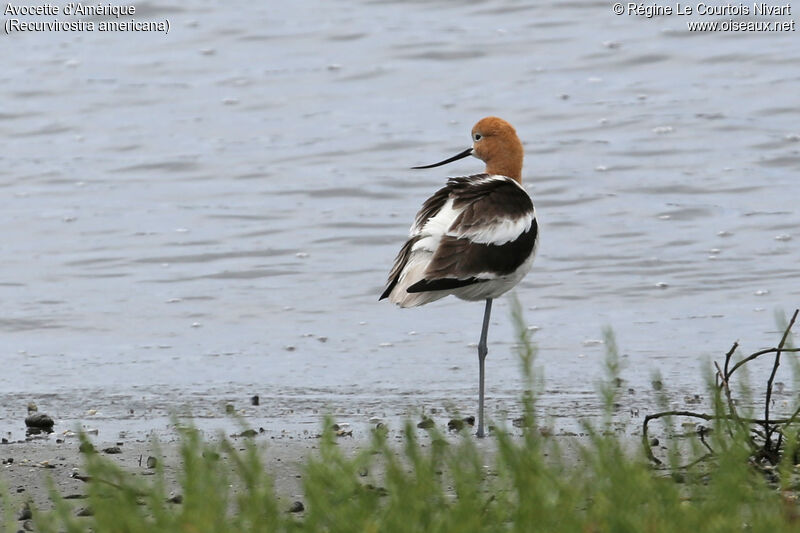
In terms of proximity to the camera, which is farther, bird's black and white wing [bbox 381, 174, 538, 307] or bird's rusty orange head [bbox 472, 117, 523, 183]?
bird's rusty orange head [bbox 472, 117, 523, 183]

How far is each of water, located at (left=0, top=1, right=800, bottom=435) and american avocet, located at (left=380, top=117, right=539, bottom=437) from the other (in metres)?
0.60

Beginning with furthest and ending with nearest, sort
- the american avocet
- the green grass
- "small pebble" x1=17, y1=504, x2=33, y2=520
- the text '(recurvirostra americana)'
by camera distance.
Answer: the text '(recurvirostra americana)'
the american avocet
"small pebble" x1=17, y1=504, x2=33, y2=520
the green grass

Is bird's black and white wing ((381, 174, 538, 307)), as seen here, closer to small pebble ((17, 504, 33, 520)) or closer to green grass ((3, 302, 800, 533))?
small pebble ((17, 504, 33, 520))

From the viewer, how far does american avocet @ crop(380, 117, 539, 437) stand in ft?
20.4

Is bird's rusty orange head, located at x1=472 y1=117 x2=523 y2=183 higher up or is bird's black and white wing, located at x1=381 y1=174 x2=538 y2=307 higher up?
bird's rusty orange head, located at x1=472 y1=117 x2=523 y2=183

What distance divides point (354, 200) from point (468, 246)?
19.4 ft

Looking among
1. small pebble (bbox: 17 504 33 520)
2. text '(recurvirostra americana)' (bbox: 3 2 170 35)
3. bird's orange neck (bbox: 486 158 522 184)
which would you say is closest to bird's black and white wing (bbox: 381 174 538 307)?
bird's orange neck (bbox: 486 158 522 184)

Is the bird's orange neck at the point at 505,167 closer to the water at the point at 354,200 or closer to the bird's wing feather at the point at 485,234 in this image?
the bird's wing feather at the point at 485,234

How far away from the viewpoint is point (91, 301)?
9.50 meters

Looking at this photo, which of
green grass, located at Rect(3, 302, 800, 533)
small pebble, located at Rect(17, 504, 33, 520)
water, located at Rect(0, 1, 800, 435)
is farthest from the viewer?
water, located at Rect(0, 1, 800, 435)

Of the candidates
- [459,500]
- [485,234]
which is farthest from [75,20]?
[459,500]

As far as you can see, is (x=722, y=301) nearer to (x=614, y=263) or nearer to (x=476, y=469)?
(x=614, y=263)

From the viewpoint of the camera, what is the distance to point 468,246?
6.29 metres

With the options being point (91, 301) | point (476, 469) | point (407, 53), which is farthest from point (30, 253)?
point (476, 469)
